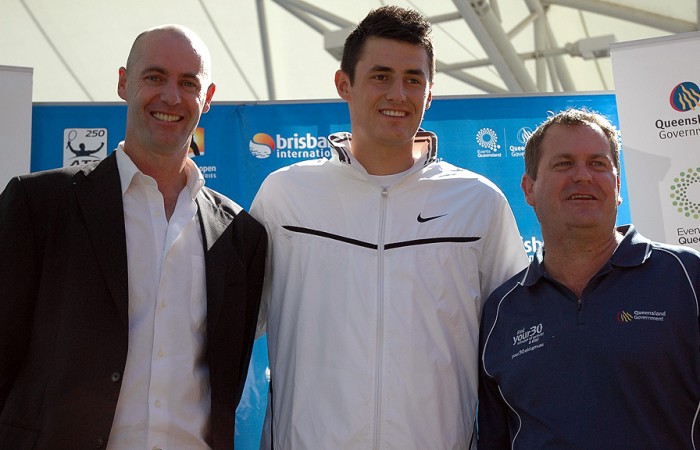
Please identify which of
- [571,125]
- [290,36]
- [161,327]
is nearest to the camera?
[161,327]

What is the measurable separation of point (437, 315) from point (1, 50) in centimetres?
844

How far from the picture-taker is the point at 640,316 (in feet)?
7.80

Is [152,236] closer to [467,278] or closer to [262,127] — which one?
[467,278]

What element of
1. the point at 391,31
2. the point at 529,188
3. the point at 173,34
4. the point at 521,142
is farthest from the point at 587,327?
the point at 521,142

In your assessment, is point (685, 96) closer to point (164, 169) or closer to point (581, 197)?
point (581, 197)

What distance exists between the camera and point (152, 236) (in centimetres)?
258

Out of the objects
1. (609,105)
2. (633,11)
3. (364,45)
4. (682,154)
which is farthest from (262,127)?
(633,11)

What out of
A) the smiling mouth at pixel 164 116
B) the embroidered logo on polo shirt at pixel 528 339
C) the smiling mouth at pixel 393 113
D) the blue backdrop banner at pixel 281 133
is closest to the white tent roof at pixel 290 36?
the blue backdrop banner at pixel 281 133

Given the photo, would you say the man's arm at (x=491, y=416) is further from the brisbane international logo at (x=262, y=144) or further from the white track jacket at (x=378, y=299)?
the brisbane international logo at (x=262, y=144)

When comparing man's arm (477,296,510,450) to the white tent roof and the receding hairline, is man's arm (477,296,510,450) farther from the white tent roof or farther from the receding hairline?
the white tent roof

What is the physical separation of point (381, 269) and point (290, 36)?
8305 mm

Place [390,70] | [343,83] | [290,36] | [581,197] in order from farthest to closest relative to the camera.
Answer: [290,36] < [343,83] < [390,70] < [581,197]

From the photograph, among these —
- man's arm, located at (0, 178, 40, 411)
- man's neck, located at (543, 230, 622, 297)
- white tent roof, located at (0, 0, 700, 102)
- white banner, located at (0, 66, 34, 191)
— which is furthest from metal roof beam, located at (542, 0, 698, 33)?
man's arm, located at (0, 178, 40, 411)

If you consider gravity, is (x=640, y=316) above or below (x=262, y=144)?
below
